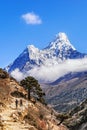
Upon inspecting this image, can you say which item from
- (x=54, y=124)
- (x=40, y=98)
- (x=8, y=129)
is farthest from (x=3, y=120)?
(x=40, y=98)

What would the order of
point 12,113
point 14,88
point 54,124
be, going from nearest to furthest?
point 12,113 → point 14,88 → point 54,124

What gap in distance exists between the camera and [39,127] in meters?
78.4

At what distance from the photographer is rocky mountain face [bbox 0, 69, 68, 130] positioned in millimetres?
68262

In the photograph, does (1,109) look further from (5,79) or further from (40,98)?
(40,98)

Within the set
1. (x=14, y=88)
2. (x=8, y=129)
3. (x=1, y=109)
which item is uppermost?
(x=14, y=88)

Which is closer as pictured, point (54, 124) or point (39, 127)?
point (39, 127)

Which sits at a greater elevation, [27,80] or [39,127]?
[27,80]

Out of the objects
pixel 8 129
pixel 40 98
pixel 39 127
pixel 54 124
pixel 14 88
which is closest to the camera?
pixel 8 129

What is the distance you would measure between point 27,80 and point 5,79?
10636 mm

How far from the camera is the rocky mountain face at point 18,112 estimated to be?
68262 mm

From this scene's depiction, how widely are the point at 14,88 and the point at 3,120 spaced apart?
1983 centimetres

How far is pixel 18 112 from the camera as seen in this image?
74000mm

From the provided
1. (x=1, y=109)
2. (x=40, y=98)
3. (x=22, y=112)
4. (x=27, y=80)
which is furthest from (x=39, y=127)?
(x=40, y=98)

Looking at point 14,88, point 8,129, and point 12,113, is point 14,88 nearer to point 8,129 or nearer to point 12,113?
point 12,113
